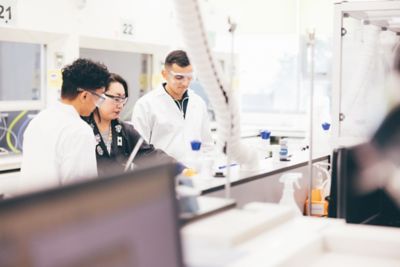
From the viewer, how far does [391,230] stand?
165 cm

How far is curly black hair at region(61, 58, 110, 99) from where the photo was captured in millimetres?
2508

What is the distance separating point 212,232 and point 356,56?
5.11ft

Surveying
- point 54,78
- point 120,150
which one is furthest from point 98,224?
point 54,78

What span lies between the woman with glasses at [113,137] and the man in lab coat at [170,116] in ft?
1.34

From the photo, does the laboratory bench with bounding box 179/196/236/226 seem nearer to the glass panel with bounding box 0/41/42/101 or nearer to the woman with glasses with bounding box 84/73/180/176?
the woman with glasses with bounding box 84/73/180/176

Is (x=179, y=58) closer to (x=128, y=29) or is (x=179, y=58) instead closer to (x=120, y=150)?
(x=120, y=150)

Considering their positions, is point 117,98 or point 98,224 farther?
point 117,98

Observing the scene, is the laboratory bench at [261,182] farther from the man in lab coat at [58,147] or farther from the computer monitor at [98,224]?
the computer monitor at [98,224]

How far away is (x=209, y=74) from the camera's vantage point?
5.44 ft

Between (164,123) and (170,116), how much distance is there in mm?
65

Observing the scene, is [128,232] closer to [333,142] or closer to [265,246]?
[265,246]

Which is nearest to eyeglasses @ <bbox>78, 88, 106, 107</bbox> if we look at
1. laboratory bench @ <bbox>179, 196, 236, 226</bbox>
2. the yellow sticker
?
laboratory bench @ <bbox>179, 196, 236, 226</bbox>

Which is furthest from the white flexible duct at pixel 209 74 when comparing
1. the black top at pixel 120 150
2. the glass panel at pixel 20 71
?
the glass panel at pixel 20 71

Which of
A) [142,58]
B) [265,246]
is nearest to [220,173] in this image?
[265,246]
